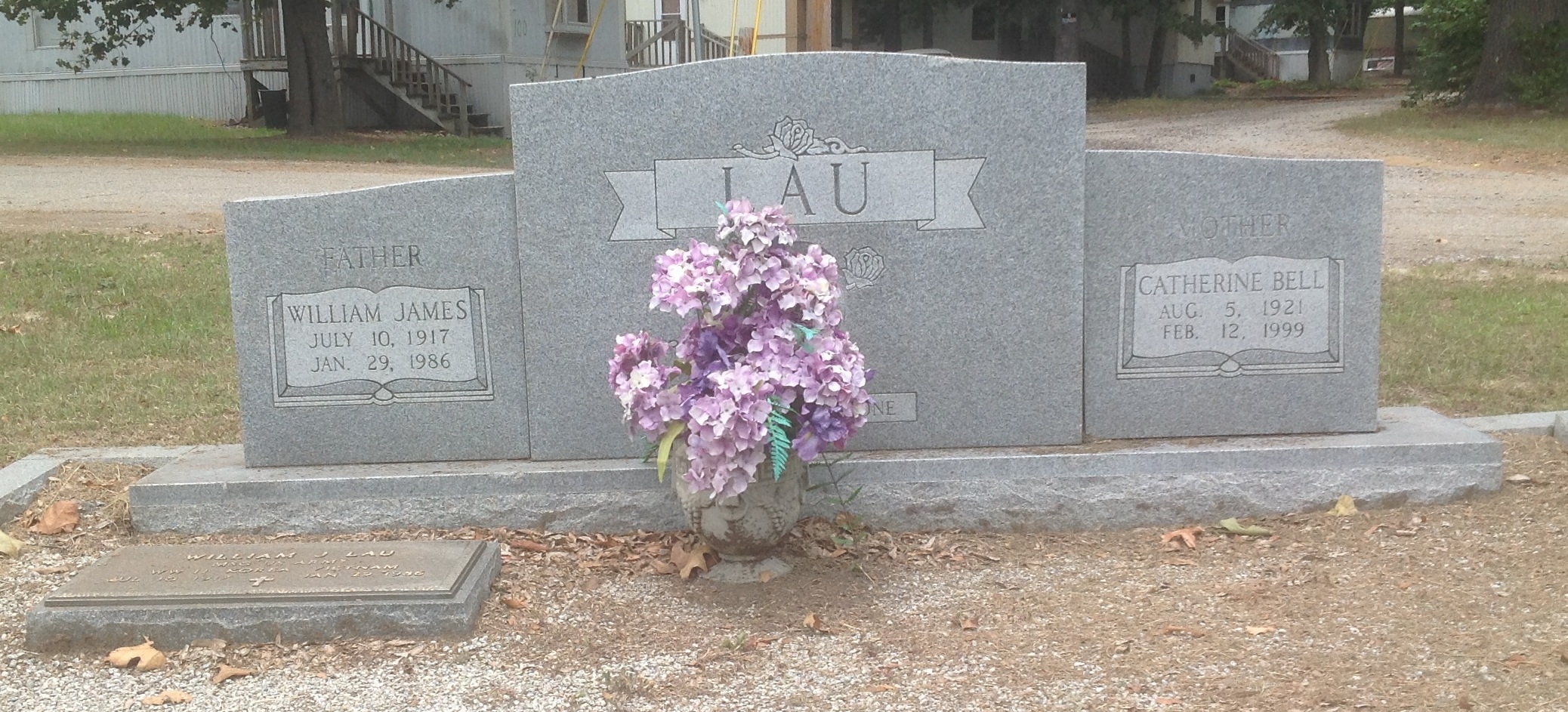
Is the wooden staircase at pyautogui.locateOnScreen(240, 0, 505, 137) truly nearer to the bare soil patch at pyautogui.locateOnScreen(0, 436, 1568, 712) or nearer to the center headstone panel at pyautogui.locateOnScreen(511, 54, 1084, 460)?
the center headstone panel at pyautogui.locateOnScreen(511, 54, 1084, 460)

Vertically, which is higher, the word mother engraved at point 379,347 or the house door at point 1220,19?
the house door at point 1220,19

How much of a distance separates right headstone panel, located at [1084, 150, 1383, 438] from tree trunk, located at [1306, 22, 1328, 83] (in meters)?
39.4

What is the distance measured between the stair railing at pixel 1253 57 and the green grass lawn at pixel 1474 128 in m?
25.6

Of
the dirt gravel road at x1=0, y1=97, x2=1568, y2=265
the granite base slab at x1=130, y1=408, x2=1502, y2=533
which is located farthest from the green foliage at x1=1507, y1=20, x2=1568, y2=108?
the granite base slab at x1=130, y1=408, x2=1502, y2=533

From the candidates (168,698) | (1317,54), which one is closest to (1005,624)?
(168,698)

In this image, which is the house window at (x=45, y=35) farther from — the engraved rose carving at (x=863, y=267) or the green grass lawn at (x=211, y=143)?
the engraved rose carving at (x=863, y=267)

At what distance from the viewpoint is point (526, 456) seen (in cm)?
453

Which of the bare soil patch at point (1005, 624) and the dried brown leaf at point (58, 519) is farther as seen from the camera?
the dried brown leaf at point (58, 519)

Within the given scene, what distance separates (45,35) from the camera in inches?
1092

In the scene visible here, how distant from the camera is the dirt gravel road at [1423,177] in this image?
407 inches

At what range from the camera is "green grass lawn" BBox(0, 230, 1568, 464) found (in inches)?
225

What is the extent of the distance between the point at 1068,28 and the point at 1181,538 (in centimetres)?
3020

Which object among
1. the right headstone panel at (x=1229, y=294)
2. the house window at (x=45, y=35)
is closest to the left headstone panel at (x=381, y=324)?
the right headstone panel at (x=1229, y=294)

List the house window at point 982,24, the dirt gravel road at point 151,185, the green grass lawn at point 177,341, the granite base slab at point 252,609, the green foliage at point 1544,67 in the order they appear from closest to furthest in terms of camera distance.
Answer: the granite base slab at point 252,609 < the green grass lawn at point 177,341 < the dirt gravel road at point 151,185 < the green foliage at point 1544,67 < the house window at point 982,24
